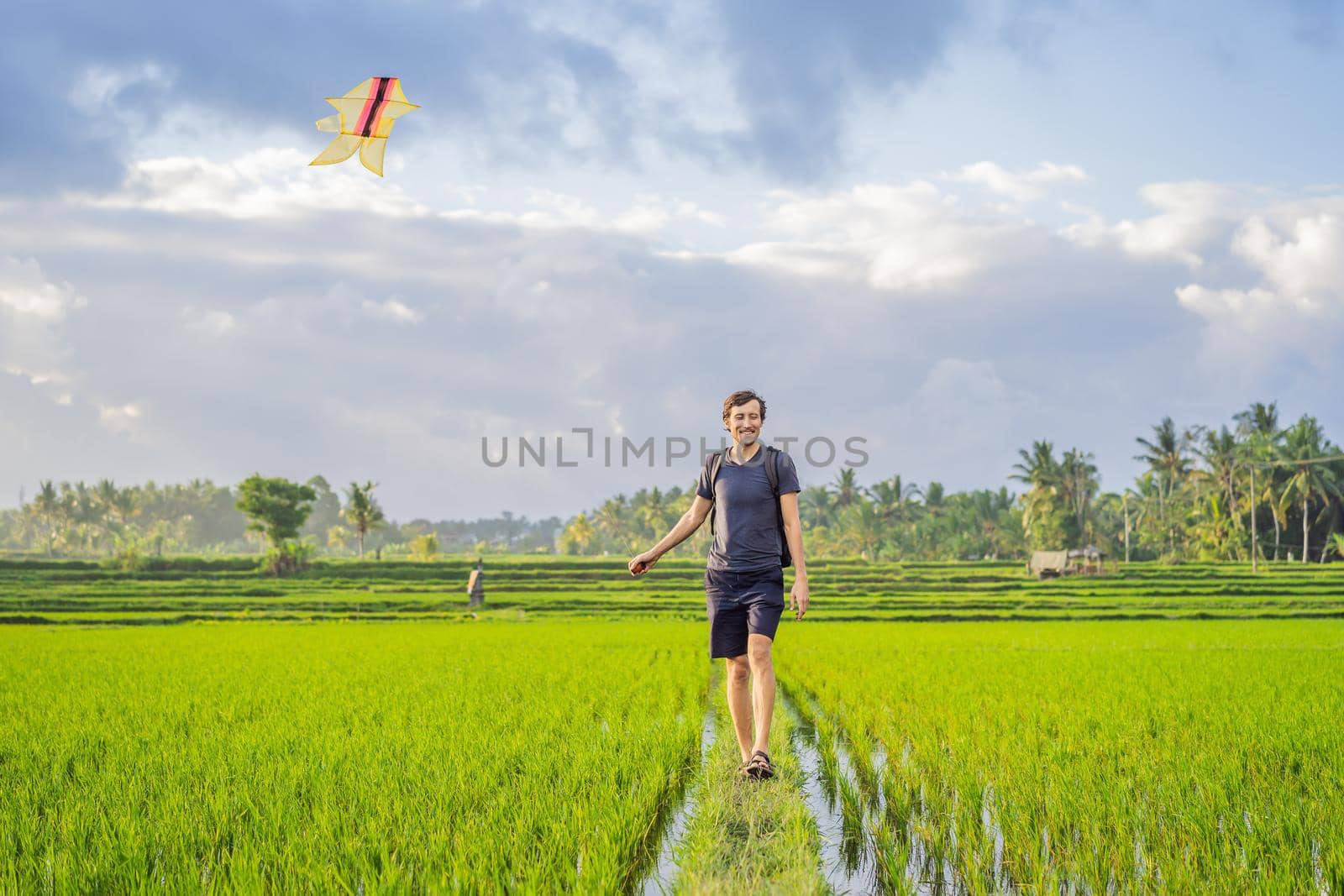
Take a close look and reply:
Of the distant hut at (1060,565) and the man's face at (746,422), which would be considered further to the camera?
the distant hut at (1060,565)

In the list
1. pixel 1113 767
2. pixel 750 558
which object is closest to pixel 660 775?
pixel 750 558

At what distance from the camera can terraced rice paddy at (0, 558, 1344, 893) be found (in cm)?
279

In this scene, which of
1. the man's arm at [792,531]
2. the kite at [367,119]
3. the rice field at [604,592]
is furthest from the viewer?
the rice field at [604,592]

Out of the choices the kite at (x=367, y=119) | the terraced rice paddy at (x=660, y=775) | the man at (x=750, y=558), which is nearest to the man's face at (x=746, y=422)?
the man at (x=750, y=558)

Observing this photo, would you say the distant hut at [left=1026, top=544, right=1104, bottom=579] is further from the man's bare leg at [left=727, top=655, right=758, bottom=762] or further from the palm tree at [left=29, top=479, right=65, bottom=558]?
the palm tree at [left=29, top=479, right=65, bottom=558]

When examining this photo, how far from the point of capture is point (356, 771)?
13.2 feet

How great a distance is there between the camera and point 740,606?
3.94m

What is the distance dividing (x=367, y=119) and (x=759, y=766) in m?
3.90

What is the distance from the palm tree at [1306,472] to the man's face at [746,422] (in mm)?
50652

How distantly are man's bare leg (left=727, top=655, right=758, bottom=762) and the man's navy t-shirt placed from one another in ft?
1.41

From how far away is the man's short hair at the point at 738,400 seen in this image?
393 cm

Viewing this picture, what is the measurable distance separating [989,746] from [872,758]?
0.58 metres

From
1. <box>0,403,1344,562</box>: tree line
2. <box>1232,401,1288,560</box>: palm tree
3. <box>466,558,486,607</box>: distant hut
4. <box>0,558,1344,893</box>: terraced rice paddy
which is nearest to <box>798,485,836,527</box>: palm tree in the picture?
<box>0,403,1344,562</box>: tree line

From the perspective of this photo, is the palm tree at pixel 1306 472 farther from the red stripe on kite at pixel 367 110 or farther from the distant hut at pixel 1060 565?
the red stripe on kite at pixel 367 110
